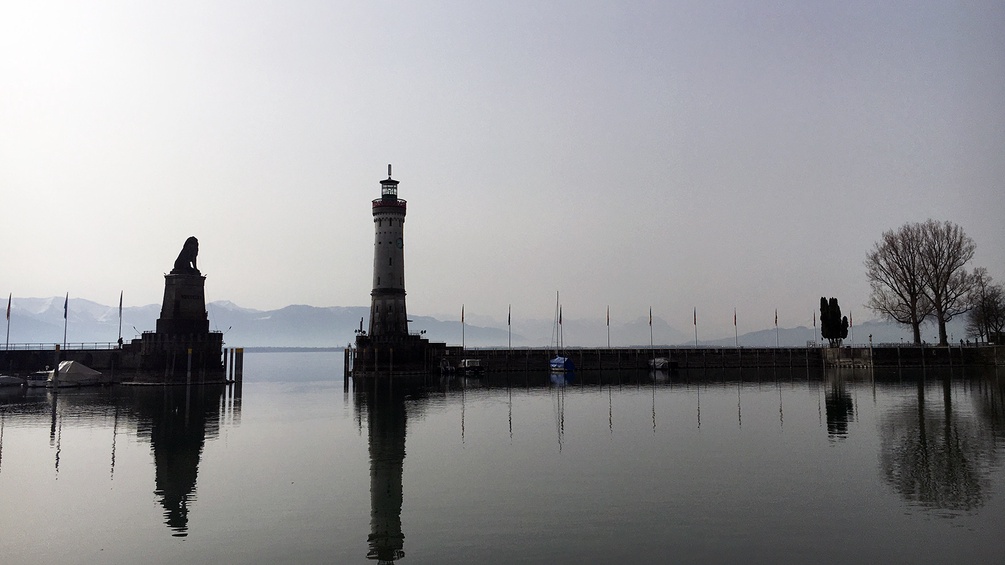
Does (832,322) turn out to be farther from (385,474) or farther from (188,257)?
(385,474)

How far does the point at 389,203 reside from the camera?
311 feet

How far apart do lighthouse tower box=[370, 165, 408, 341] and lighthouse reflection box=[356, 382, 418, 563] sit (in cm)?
3384

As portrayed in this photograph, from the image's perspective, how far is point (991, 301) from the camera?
115m

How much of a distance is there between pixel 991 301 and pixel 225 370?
110637 millimetres

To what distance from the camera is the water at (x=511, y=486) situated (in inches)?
709

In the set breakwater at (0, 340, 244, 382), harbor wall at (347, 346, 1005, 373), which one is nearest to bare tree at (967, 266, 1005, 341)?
harbor wall at (347, 346, 1005, 373)

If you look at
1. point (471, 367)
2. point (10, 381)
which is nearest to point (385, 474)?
point (10, 381)

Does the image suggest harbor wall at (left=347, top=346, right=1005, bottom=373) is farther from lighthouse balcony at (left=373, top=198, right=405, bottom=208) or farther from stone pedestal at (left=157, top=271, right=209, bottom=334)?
stone pedestal at (left=157, top=271, right=209, bottom=334)

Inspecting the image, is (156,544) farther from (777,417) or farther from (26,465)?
(777,417)

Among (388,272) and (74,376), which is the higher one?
(388,272)

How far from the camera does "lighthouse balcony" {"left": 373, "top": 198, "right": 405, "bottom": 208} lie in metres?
94.8

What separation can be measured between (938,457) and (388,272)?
72964 mm

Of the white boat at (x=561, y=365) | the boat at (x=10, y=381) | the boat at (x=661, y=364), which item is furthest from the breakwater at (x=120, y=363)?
the boat at (x=661, y=364)

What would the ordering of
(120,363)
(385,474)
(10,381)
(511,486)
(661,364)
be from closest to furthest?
(511,486)
(385,474)
(10,381)
(120,363)
(661,364)
